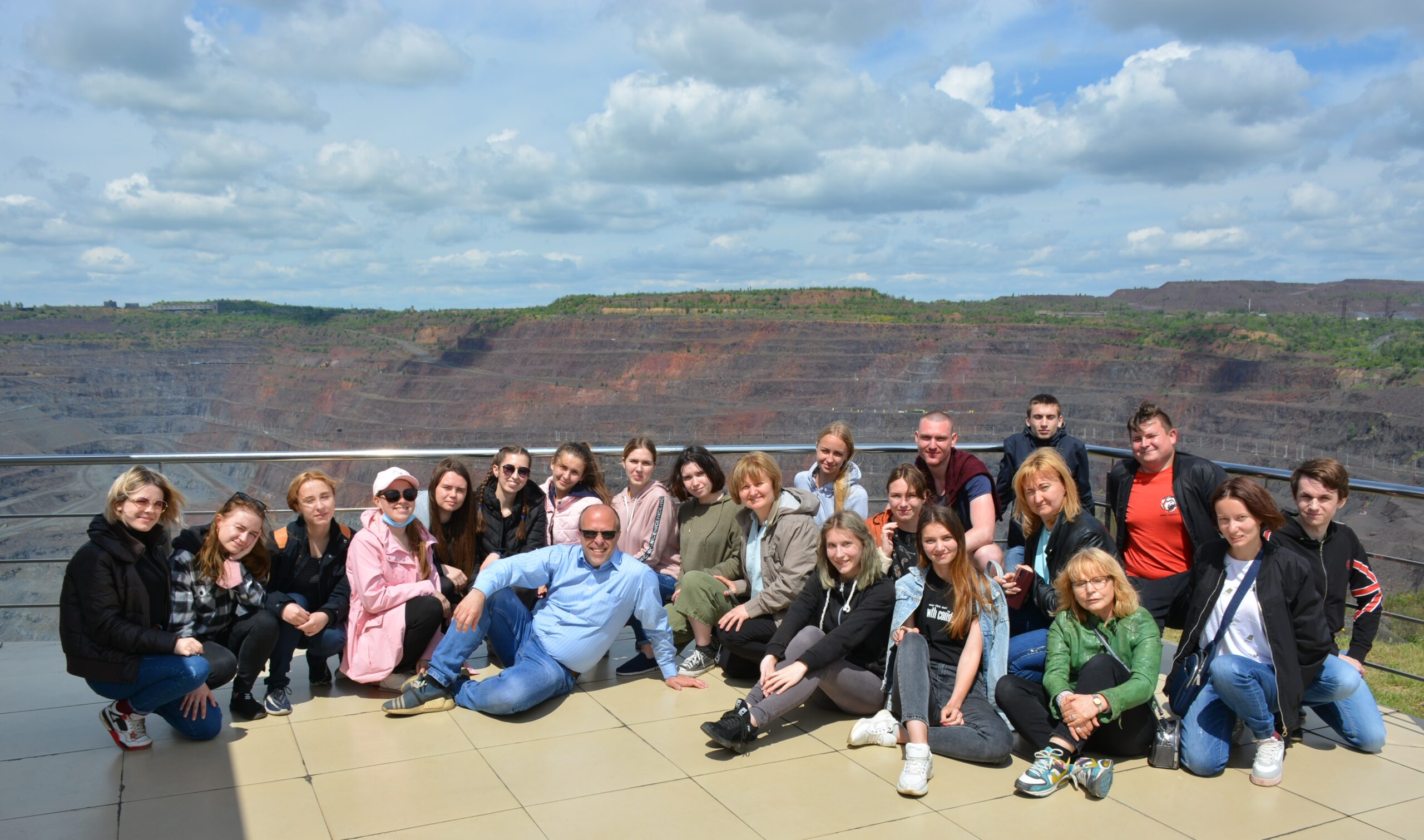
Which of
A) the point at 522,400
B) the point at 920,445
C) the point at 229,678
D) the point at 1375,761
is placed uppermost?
the point at 920,445

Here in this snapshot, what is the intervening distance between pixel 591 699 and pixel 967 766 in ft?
5.46

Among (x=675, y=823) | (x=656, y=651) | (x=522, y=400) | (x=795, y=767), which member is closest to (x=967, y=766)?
(x=795, y=767)

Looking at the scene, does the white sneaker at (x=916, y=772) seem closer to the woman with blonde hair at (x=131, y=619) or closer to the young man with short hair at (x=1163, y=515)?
the young man with short hair at (x=1163, y=515)

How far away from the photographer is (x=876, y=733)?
349 cm

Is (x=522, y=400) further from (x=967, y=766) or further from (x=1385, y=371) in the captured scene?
(x=967, y=766)

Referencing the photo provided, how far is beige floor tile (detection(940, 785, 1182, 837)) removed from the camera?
283 cm

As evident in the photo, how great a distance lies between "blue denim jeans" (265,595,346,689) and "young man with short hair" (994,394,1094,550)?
127 inches

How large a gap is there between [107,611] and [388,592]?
1.06 metres

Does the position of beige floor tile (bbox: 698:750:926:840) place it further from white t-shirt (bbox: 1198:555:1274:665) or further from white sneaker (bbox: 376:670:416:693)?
white sneaker (bbox: 376:670:416:693)

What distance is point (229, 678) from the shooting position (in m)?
3.62

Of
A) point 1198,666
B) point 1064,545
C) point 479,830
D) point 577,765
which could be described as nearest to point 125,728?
point 479,830

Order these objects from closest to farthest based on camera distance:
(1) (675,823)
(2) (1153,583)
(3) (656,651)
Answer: (1) (675,823) < (2) (1153,583) < (3) (656,651)

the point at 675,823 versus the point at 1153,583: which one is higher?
the point at 1153,583

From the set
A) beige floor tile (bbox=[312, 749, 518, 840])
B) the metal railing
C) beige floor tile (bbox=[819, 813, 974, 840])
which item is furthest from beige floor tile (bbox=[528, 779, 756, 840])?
the metal railing
